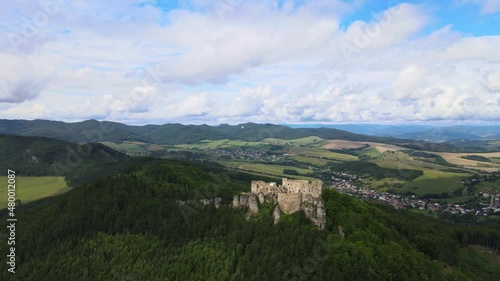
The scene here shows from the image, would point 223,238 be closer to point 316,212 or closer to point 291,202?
point 291,202

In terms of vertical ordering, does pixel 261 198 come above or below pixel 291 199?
below

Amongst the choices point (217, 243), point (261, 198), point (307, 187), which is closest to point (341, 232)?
point (307, 187)

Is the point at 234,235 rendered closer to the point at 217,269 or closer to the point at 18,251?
the point at 217,269

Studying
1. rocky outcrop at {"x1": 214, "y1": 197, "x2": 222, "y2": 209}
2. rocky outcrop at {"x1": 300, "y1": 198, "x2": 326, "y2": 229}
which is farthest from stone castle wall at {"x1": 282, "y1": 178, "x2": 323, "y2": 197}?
rocky outcrop at {"x1": 214, "y1": 197, "x2": 222, "y2": 209}

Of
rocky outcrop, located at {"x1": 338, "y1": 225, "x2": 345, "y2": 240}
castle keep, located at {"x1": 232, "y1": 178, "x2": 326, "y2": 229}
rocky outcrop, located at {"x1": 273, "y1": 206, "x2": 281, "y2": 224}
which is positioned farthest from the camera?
rocky outcrop, located at {"x1": 273, "y1": 206, "x2": 281, "y2": 224}

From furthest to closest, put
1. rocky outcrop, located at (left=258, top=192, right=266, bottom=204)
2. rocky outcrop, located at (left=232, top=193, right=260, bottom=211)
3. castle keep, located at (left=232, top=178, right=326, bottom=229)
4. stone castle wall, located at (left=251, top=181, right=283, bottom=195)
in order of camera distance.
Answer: stone castle wall, located at (left=251, top=181, right=283, bottom=195) < rocky outcrop, located at (left=258, top=192, right=266, bottom=204) < rocky outcrop, located at (left=232, top=193, right=260, bottom=211) < castle keep, located at (left=232, top=178, right=326, bottom=229)

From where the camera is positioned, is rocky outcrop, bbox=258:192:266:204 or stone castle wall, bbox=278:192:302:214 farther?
rocky outcrop, bbox=258:192:266:204

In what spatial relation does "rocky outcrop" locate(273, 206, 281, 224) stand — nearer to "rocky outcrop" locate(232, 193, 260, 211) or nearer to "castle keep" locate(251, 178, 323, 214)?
"castle keep" locate(251, 178, 323, 214)

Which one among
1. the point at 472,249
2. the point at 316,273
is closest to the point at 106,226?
the point at 316,273

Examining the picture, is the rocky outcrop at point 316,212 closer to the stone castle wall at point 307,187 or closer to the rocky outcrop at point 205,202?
the stone castle wall at point 307,187
